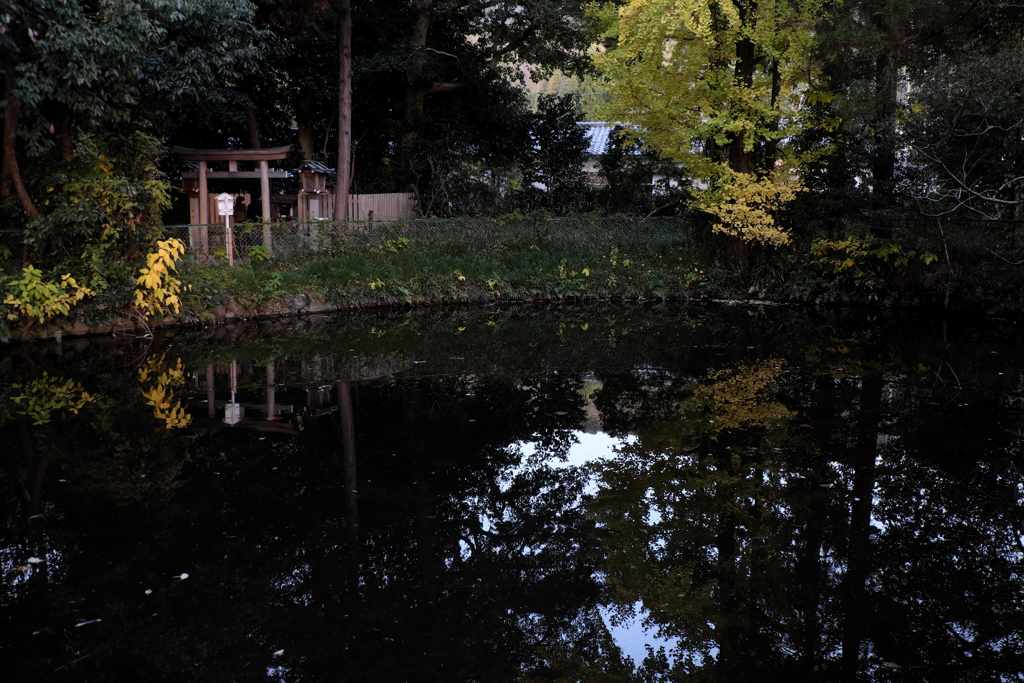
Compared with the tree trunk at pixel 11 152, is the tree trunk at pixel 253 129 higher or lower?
higher

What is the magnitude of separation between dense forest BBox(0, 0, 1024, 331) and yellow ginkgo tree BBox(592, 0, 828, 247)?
2.4 inches

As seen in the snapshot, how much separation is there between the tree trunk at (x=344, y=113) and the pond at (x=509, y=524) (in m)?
10.4

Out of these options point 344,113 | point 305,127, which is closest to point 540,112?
point 305,127

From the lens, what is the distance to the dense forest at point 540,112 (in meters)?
14.0

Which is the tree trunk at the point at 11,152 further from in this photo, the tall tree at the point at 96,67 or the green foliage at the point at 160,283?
the green foliage at the point at 160,283

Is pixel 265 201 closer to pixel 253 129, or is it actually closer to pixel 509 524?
pixel 253 129

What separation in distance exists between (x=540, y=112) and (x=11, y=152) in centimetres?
1647

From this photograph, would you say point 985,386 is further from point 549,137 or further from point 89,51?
point 549,137

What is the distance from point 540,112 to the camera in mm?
26750

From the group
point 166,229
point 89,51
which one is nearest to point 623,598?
point 89,51

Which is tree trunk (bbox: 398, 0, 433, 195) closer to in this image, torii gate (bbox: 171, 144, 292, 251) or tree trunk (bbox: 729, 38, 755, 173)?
torii gate (bbox: 171, 144, 292, 251)

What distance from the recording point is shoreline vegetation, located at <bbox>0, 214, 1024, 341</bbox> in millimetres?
14688

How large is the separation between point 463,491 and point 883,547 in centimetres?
309

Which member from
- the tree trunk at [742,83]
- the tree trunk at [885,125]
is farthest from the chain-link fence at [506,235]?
the tree trunk at [742,83]
